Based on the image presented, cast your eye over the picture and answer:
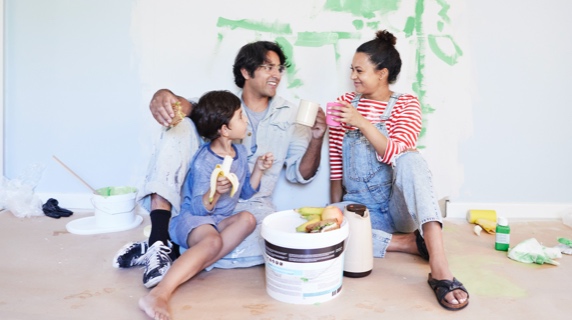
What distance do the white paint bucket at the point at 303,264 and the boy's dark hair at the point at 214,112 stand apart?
453 mm

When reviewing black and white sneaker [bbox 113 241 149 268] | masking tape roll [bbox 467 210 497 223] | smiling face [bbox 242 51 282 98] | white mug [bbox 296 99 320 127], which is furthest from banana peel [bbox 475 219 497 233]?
black and white sneaker [bbox 113 241 149 268]

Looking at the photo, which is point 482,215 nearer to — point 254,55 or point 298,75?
point 298,75

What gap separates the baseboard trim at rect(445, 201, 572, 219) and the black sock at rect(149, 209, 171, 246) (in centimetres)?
136

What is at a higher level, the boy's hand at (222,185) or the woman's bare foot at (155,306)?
the boy's hand at (222,185)

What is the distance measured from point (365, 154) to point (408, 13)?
0.77 m

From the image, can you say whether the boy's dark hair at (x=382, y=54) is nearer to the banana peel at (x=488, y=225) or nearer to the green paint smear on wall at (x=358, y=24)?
the green paint smear on wall at (x=358, y=24)

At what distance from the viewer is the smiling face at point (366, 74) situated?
6.63 feet

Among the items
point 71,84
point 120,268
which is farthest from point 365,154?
point 71,84

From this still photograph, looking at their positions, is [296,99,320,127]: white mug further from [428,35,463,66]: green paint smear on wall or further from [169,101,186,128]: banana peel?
[428,35,463,66]: green paint smear on wall

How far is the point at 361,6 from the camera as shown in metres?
2.34

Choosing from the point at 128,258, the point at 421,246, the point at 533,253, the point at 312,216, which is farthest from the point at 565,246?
the point at 128,258

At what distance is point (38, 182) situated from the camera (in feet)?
8.34

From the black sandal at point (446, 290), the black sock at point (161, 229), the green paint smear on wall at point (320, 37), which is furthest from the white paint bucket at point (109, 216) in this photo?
the black sandal at point (446, 290)

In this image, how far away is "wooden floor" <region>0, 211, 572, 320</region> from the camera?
1472 millimetres
